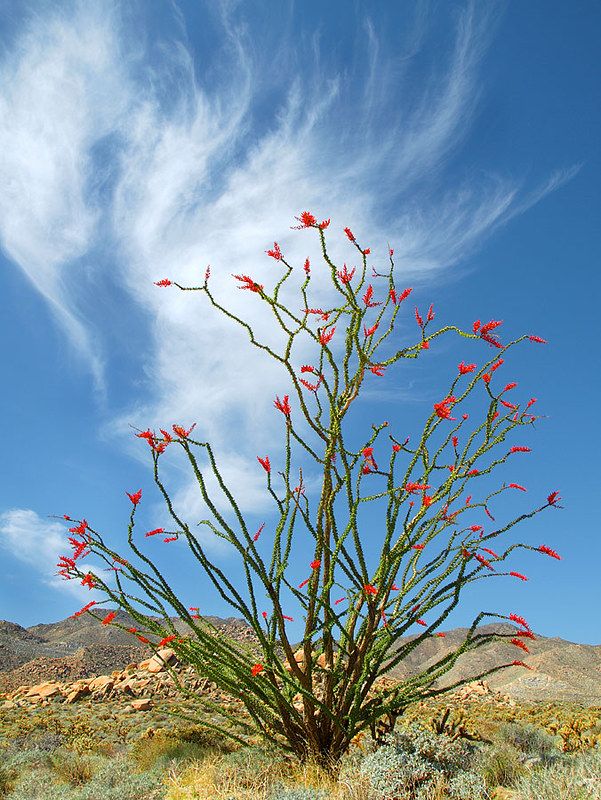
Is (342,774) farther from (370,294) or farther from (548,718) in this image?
(548,718)

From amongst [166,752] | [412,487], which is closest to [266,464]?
[412,487]

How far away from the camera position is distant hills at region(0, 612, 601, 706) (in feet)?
90.5

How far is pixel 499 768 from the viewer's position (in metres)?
6.01

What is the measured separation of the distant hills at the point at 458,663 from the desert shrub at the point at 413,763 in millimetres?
21177

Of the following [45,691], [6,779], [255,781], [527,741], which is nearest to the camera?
[255,781]

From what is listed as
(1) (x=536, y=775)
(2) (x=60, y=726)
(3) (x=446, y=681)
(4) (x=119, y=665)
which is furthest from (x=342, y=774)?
(3) (x=446, y=681)

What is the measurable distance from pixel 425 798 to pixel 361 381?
11.5 ft

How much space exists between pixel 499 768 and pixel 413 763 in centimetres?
136

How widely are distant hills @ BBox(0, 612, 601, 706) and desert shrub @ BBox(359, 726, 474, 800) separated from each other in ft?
69.5

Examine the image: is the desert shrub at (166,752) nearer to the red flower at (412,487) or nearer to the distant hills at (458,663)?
the red flower at (412,487)

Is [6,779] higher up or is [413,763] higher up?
[413,763]

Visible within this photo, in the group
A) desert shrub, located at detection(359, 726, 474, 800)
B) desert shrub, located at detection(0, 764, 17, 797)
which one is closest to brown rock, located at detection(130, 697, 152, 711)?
desert shrub, located at detection(0, 764, 17, 797)

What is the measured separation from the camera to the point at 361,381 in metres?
5.93

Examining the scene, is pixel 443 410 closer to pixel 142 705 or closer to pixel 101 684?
pixel 142 705
